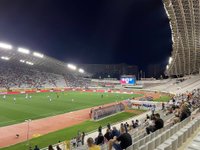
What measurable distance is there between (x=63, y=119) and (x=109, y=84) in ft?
331

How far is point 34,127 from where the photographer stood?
28281 millimetres

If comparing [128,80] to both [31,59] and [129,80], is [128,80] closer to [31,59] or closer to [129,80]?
[129,80]

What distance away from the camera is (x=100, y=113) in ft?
110

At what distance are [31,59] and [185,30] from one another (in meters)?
59.5

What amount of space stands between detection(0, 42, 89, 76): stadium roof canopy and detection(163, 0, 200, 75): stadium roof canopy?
4632 cm

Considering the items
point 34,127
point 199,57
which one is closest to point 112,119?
point 34,127

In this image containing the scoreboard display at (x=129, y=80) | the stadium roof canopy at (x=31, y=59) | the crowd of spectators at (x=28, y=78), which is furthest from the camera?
the scoreboard display at (x=129, y=80)

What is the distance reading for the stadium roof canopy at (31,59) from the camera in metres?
77.1

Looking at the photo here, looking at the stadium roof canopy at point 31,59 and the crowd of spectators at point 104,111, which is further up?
the stadium roof canopy at point 31,59

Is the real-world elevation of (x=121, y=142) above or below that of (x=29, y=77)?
below

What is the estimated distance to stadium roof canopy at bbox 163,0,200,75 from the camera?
41156 mm

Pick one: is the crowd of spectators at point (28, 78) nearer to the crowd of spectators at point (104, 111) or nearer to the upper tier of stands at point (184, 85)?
the upper tier of stands at point (184, 85)

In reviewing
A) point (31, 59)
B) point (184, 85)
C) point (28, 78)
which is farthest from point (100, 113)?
point (31, 59)

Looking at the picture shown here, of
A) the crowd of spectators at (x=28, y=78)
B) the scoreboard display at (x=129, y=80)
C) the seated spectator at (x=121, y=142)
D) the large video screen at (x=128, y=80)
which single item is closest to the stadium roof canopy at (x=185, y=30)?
the scoreboard display at (x=129, y=80)
